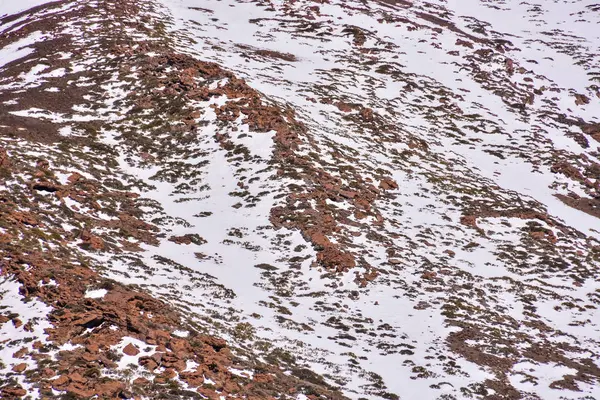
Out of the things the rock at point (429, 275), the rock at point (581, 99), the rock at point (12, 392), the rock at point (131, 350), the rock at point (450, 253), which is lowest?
the rock at point (450, 253)

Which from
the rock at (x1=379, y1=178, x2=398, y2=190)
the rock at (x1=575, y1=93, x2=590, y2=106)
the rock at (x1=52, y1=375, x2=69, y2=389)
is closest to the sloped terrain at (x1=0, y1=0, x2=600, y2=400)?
the rock at (x1=52, y1=375, x2=69, y2=389)

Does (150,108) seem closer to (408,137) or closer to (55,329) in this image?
(408,137)

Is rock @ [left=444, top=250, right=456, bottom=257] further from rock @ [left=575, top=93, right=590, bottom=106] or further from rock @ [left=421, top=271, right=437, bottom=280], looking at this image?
A: rock @ [left=575, top=93, right=590, bottom=106]

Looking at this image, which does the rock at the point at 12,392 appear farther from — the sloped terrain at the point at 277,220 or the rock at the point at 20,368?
the rock at the point at 20,368

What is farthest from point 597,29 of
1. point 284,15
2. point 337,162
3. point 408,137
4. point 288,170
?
point 288,170

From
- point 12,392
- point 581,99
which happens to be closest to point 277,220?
point 12,392

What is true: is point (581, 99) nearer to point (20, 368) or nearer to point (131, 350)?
point (131, 350)

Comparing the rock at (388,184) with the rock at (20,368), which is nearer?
the rock at (20,368)

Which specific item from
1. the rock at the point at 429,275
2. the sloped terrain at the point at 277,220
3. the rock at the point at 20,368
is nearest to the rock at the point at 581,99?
the sloped terrain at the point at 277,220
